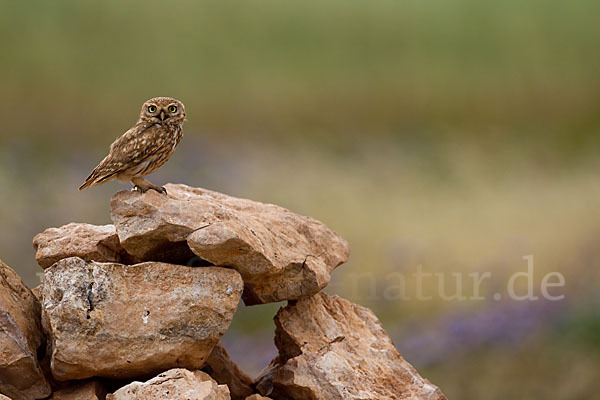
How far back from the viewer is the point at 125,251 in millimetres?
4953

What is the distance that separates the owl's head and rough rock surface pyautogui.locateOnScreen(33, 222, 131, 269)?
0.77 metres

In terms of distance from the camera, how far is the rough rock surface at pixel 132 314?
4.29 metres

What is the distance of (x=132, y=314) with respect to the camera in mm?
4359

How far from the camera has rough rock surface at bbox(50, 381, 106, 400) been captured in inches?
175

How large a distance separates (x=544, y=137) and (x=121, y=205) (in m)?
5.89

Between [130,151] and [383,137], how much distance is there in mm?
4765

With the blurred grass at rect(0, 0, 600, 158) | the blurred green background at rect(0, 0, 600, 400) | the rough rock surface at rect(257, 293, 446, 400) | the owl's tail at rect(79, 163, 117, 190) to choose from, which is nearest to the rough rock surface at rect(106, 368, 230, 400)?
the rough rock surface at rect(257, 293, 446, 400)

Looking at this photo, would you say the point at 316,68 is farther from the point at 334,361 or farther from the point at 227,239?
the point at 227,239

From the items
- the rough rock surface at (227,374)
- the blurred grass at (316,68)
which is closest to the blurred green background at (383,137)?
the blurred grass at (316,68)

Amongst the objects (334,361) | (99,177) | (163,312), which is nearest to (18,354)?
(163,312)

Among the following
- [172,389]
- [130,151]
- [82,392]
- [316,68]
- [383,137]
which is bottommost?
[82,392]

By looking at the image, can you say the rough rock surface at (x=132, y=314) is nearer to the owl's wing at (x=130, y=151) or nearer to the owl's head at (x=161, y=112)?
the owl's wing at (x=130, y=151)

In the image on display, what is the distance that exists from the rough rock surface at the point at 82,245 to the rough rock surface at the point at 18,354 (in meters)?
0.34

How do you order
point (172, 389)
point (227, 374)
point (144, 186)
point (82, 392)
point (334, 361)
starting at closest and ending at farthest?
point (172, 389) → point (82, 392) → point (144, 186) → point (334, 361) → point (227, 374)
